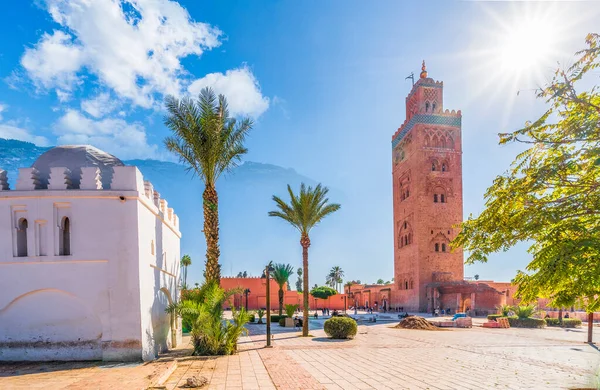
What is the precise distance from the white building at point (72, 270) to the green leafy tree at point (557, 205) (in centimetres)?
951

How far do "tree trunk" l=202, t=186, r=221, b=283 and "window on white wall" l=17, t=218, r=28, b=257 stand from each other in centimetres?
638

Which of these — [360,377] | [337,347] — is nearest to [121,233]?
[360,377]

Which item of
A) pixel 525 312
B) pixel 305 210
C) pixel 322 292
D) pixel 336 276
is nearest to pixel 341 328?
pixel 305 210

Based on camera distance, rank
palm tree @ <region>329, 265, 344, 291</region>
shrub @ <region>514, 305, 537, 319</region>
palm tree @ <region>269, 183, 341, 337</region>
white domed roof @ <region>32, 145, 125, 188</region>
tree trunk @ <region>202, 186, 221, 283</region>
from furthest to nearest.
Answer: palm tree @ <region>329, 265, 344, 291</region>, shrub @ <region>514, 305, 537, 319</region>, palm tree @ <region>269, 183, 341, 337</region>, tree trunk @ <region>202, 186, 221, 283</region>, white domed roof @ <region>32, 145, 125, 188</region>

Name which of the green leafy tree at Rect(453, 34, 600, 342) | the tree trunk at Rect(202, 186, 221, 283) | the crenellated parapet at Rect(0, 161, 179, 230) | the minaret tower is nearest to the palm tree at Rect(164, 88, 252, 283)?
the tree trunk at Rect(202, 186, 221, 283)

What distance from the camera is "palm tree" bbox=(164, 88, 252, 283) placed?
17.0 meters

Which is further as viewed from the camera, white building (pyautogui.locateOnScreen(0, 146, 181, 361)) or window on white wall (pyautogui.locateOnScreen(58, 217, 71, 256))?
window on white wall (pyautogui.locateOnScreen(58, 217, 71, 256))

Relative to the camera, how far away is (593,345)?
1778 centimetres

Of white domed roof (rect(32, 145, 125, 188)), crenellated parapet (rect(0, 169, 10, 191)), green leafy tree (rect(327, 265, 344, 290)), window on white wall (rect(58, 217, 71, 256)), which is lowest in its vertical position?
green leafy tree (rect(327, 265, 344, 290))

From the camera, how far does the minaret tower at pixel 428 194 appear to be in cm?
4956

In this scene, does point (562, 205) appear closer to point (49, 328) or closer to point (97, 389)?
point (97, 389)

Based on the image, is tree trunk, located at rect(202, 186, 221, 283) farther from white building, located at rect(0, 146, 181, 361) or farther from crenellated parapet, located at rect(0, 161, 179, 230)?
white building, located at rect(0, 146, 181, 361)

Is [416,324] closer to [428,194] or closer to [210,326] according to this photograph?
[210,326]

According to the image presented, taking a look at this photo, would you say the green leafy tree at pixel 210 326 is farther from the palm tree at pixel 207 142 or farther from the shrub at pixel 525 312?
the shrub at pixel 525 312
